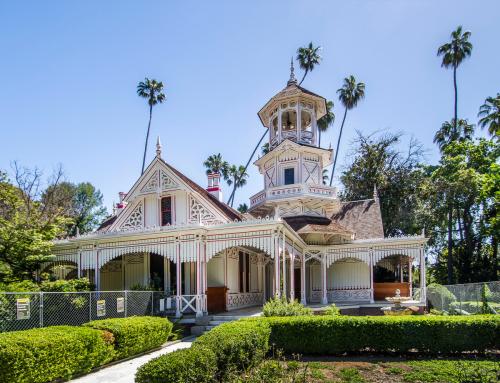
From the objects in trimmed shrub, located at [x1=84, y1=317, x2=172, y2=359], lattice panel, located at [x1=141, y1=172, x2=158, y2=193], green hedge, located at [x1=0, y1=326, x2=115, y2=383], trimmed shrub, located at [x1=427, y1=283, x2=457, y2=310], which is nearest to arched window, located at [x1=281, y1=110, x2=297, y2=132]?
lattice panel, located at [x1=141, y1=172, x2=158, y2=193]

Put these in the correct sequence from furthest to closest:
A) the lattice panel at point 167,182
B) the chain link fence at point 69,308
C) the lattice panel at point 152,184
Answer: the lattice panel at point 152,184 < the lattice panel at point 167,182 < the chain link fence at point 69,308

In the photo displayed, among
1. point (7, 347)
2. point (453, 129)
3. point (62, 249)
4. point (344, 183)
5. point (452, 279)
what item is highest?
point (453, 129)

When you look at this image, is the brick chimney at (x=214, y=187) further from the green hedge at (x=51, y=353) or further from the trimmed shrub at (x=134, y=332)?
the green hedge at (x=51, y=353)

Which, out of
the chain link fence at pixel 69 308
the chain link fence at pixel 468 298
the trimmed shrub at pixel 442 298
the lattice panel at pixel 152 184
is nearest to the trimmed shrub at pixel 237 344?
the chain link fence at pixel 69 308

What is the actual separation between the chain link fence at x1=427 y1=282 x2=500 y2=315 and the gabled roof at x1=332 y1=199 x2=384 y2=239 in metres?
4.97

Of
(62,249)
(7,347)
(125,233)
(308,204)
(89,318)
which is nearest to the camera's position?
(7,347)

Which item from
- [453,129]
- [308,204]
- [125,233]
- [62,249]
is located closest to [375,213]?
[308,204]

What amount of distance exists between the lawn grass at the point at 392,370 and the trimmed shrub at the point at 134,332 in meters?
5.06

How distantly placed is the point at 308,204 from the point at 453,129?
26.9 meters

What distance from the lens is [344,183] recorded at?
1788 inches

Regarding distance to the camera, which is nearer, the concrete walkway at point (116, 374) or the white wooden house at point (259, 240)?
the concrete walkway at point (116, 374)

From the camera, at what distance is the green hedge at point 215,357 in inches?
285

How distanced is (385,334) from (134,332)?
7.26 m

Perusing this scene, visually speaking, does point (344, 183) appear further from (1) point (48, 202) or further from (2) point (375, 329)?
(2) point (375, 329)
